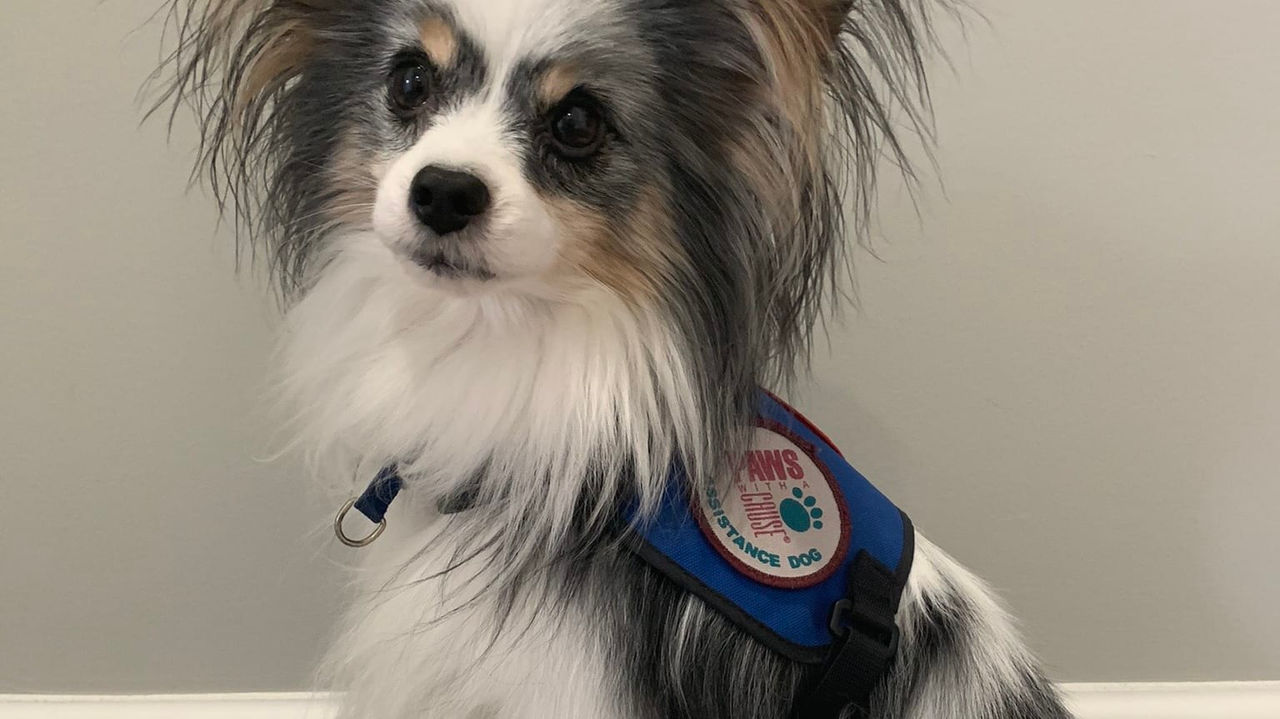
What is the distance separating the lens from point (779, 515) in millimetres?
1463

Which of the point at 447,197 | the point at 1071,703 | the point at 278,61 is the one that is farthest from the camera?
the point at 1071,703

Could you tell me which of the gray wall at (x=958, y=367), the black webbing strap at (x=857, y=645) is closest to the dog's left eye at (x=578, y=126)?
the black webbing strap at (x=857, y=645)

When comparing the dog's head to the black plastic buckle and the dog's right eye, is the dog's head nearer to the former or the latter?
the dog's right eye

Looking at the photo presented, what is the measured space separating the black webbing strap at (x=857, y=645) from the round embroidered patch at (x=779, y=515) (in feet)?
0.17

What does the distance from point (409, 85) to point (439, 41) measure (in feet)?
0.29

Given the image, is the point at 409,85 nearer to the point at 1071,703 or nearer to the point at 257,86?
the point at 257,86

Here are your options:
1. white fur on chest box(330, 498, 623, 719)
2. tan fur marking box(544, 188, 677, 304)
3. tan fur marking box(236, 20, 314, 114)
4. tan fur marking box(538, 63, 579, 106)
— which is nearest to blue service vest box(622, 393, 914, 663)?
white fur on chest box(330, 498, 623, 719)

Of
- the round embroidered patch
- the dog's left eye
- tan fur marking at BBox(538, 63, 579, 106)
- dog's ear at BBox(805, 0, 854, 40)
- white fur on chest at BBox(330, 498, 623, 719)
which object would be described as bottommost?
white fur on chest at BBox(330, 498, 623, 719)

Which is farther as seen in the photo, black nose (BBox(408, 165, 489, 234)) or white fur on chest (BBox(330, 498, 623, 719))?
white fur on chest (BBox(330, 498, 623, 719))

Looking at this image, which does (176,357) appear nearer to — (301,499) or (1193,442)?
(301,499)

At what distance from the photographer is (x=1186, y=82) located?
202 cm

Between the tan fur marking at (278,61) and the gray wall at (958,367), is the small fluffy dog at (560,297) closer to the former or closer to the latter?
the tan fur marking at (278,61)

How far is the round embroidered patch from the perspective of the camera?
1.40 m

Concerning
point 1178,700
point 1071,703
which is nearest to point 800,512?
point 1071,703
